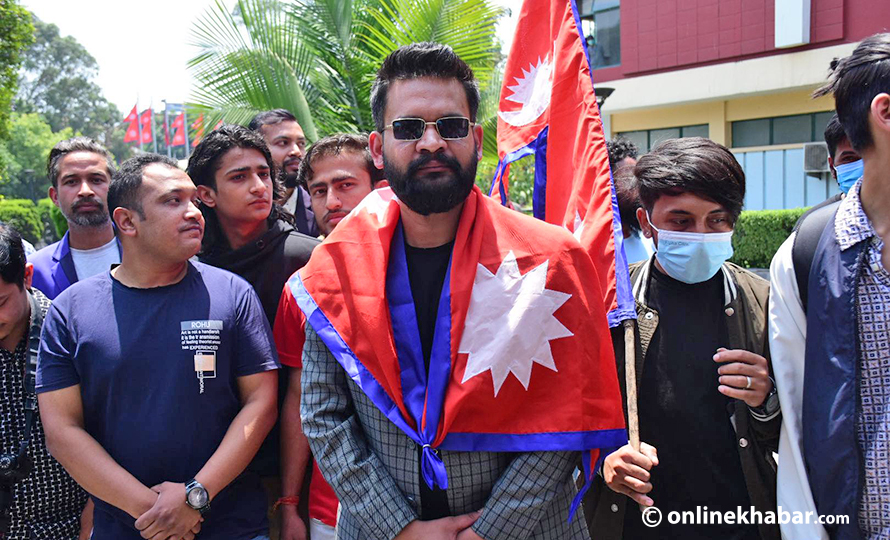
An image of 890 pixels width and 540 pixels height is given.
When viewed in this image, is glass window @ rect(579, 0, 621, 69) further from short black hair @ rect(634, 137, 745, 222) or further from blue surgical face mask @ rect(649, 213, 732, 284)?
blue surgical face mask @ rect(649, 213, 732, 284)

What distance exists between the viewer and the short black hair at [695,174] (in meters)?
2.66

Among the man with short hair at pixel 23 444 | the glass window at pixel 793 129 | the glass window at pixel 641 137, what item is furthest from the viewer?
the glass window at pixel 641 137

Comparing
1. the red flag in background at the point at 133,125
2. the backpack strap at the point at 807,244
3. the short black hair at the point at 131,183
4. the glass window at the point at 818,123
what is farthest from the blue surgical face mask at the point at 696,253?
the red flag in background at the point at 133,125

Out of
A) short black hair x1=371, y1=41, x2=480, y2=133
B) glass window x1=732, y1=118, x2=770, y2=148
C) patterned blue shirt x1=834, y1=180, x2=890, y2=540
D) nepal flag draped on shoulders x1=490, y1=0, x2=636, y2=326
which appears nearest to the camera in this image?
patterned blue shirt x1=834, y1=180, x2=890, y2=540

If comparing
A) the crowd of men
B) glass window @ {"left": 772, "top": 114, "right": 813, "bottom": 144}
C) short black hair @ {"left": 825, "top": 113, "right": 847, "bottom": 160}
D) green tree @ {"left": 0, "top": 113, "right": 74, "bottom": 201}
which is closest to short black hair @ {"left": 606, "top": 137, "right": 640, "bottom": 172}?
short black hair @ {"left": 825, "top": 113, "right": 847, "bottom": 160}

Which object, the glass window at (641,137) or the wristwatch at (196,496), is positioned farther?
the glass window at (641,137)

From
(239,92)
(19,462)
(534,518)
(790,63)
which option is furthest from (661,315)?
(790,63)

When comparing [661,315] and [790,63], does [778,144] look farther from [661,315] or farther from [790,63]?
[661,315]

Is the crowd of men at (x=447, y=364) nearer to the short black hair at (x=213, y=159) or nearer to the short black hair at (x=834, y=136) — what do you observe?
the short black hair at (x=834, y=136)

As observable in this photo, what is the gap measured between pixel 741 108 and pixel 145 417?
56.8ft

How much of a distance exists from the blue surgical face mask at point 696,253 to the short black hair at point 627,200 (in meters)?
1.43

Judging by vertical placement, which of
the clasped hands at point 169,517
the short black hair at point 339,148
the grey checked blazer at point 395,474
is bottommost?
the clasped hands at point 169,517

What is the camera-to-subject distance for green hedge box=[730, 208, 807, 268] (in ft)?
51.4

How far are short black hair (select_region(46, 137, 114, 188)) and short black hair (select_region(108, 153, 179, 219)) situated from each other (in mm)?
1564
